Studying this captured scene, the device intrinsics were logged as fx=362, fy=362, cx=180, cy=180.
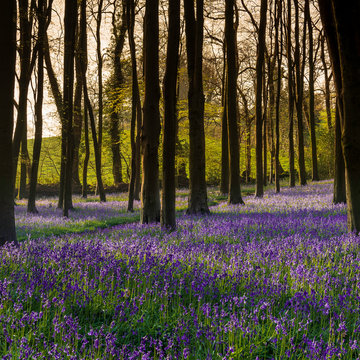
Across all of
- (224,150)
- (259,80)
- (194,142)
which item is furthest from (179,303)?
(224,150)

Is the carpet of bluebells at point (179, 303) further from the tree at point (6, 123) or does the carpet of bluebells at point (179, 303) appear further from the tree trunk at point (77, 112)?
the tree trunk at point (77, 112)

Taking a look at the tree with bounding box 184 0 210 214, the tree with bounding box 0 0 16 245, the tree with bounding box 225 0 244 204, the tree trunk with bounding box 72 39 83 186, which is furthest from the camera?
the tree trunk with bounding box 72 39 83 186

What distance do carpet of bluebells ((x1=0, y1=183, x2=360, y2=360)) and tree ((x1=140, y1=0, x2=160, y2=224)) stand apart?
386 cm

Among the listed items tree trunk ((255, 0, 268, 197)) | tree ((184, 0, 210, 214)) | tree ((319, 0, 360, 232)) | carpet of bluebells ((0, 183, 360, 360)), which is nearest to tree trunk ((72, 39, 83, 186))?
tree ((184, 0, 210, 214))

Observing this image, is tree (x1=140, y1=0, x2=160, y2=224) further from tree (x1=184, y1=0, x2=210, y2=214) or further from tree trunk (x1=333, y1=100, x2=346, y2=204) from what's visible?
tree trunk (x1=333, y1=100, x2=346, y2=204)

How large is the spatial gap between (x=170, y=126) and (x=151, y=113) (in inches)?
41.7

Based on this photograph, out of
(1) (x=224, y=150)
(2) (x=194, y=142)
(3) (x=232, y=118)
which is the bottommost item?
(2) (x=194, y=142)

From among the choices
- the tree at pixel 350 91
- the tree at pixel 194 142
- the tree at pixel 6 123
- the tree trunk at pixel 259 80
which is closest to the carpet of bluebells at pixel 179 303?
the tree at pixel 6 123

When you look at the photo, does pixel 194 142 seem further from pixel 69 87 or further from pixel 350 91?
pixel 350 91

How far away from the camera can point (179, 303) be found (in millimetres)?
3629

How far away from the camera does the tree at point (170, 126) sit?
9.11 meters

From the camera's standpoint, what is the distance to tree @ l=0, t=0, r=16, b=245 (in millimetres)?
6500

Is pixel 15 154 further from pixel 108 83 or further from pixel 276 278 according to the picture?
pixel 108 83

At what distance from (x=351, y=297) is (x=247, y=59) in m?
29.6
